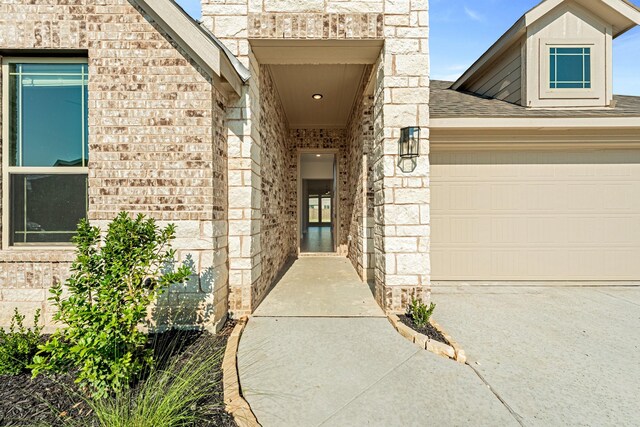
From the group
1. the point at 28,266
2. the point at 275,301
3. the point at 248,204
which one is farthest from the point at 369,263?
the point at 28,266

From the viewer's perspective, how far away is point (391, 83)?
10.3 feet

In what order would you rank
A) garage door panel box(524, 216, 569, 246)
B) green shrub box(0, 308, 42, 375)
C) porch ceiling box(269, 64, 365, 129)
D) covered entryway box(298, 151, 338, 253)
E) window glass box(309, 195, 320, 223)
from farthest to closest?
1. window glass box(309, 195, 320, 223)
2. covered entryway box(298, 151, 338, 253)
3. garage door panel box(524, 216, 569, 246)
4. porch ceiling box(269, 64, 365, 129)
5. green shrub box(0, 308, 42, 375)

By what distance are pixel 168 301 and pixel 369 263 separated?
2.97 meters

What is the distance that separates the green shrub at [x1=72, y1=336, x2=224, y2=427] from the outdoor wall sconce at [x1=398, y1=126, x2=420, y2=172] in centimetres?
270

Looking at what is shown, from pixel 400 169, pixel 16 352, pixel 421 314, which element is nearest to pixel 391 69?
pixel 400 169

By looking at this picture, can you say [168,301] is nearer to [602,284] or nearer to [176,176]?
[176,176]

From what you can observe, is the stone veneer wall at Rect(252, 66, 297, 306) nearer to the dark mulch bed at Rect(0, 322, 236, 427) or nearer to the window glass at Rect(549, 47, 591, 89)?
the dark mulch bed at Rect(0, 322, 236, 427)

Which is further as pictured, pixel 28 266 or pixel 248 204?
pixel 248 204

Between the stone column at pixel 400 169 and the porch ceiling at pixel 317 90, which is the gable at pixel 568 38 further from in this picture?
the porch ceiling at pixel 317 90

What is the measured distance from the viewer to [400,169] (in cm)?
315

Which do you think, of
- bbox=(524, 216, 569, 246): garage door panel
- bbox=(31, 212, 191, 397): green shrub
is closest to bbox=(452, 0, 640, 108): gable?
bbox=(524, 216, 569, 246): garage door panel

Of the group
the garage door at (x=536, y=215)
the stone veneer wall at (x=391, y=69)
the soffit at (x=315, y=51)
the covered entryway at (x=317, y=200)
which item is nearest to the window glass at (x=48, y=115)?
the stone veneer wall at (x=391, y=69)

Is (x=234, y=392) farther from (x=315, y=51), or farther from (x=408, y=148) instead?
(x=315, y=51)

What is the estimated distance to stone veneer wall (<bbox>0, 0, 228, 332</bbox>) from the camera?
2.63 m
